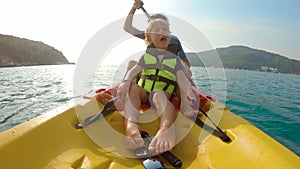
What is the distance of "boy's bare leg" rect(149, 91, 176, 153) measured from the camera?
170 centimetres

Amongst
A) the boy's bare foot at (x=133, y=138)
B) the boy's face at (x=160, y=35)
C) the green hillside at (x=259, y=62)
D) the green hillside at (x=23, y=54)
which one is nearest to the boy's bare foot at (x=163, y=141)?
the boy's bare foot at (x=133, y=138)

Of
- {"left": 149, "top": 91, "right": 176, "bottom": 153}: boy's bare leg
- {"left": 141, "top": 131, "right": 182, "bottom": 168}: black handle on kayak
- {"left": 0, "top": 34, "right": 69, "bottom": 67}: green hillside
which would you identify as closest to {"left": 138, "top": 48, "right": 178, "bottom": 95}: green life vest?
{"left": 149, "top": 91, "right": 176, "bottom": 153}: boy's bare leg

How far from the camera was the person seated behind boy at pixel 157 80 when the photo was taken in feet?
7.04

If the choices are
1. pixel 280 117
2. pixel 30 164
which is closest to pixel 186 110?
pixel 30 164

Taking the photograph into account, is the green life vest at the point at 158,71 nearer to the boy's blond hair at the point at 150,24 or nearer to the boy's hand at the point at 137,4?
the boy's blond hair at the point at 150,24

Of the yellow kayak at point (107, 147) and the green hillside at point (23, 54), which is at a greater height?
the green hillside at point (23, 54)

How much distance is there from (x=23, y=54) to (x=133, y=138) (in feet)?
255

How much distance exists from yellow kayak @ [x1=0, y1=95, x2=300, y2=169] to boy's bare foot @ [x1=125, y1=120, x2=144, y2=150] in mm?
97

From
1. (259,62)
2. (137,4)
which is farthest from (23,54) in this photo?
(259,62)

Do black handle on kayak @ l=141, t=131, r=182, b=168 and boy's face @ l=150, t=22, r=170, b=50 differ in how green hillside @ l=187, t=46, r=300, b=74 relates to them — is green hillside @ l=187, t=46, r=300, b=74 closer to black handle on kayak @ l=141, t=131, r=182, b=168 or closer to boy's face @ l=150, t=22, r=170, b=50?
boy's face @ l=150, t=22, r=170, b=50

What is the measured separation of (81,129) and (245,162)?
4.95 feet

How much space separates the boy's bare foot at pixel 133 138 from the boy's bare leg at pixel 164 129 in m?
0.11

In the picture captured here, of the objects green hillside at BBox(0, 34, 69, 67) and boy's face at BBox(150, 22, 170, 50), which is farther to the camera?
green hillside at BBox(0, 34, 69, 67)

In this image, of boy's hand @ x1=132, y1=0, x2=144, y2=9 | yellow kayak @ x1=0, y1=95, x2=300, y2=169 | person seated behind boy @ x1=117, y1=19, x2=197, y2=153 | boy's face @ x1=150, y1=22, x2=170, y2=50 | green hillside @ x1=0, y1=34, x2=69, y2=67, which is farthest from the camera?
green hillside @ x1=0, y1=34, x2=69, y2=67
